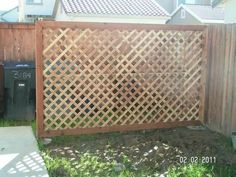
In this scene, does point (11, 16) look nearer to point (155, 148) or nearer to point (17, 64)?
point (17, 64)

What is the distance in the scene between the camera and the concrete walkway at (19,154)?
14.7ft

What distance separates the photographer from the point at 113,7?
1661cm

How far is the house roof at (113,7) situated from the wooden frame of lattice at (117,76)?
9.50 m

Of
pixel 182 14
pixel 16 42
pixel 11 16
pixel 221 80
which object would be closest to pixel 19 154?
pixel 16 42

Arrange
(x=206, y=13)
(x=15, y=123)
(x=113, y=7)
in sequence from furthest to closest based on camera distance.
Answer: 1. (x=206, y=13)
2. (x=113, y=7)
3. (x=15, y=123)

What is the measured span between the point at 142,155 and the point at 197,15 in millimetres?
14664

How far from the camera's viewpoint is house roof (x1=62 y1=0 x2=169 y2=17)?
51.5 ft

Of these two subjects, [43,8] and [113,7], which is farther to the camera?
[43,8]

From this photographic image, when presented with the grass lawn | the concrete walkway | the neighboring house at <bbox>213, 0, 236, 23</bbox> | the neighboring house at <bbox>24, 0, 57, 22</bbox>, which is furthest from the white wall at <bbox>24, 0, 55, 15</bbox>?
the grass lawn

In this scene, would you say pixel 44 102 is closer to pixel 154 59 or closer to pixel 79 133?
pixel 79 133

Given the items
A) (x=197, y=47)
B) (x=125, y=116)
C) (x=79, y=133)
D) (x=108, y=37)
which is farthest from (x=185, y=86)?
(x=79, y=133)

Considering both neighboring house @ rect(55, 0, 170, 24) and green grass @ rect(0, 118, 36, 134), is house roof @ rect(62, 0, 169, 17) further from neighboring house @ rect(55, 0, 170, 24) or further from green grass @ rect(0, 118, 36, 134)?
green grass @ rect(0, 118, 36, 134)

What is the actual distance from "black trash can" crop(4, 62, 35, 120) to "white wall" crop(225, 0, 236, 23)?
Result: 13.9 feet

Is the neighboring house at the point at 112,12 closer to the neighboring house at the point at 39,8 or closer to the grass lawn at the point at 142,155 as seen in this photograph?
the neighboring house at the point at 39,8
